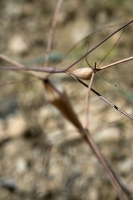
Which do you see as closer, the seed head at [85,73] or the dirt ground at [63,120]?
the seed head at [85,73]

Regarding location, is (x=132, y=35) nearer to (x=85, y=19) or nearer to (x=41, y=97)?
(x=85, y=19)

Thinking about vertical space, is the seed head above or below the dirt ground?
below

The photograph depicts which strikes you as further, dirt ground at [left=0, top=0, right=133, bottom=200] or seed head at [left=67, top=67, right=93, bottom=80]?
dirt ground at [left=0, top=0, right=133, bottom=200]

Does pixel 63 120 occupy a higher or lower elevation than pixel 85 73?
higher

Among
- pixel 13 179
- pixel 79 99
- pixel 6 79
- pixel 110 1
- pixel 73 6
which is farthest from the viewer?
pixel 73 6

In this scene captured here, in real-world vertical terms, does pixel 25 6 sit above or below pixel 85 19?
above

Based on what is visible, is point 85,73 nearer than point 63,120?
Yes

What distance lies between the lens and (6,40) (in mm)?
1723

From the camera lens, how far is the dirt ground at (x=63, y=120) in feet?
3.78

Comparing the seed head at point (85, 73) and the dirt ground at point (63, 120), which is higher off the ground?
the dirt ground at point (63, 120)

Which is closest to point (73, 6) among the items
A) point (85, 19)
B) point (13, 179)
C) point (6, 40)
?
point (85, 19)

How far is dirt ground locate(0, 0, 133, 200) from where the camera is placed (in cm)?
115

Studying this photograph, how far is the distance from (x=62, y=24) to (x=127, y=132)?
0.71 meters

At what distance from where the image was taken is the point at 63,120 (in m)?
1.35
